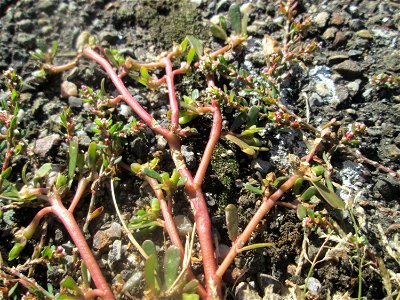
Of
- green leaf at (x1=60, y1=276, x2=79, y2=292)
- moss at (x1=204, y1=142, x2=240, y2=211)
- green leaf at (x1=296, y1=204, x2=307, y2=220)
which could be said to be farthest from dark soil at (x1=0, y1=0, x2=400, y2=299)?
green leaf at (x1=60, y1=276, x2=79, y2=292)

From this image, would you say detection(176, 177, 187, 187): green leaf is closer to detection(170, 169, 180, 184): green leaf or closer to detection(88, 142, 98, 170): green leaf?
detection(170, 169, 180, 184): green leaf

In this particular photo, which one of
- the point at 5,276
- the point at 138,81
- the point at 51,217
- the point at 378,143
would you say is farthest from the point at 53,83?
the point at 378,143

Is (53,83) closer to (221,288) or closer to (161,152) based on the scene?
(161,152)

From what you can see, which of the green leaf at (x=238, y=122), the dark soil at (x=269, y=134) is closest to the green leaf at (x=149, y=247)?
the dark soil at (x=269, y=134)

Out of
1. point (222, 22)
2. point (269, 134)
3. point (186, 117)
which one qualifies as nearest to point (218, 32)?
point (222, 22)

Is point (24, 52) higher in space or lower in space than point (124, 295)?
higher

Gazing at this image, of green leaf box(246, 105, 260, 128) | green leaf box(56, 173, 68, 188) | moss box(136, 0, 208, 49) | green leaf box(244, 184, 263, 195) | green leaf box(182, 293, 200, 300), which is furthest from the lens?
moss box(136, 0, 208, 49)
